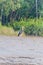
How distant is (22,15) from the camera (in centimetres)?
3009

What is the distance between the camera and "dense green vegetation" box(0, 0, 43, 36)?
2488 centimetres

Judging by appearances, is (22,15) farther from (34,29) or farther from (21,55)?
(21,55)

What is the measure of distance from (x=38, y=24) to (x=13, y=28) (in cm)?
248

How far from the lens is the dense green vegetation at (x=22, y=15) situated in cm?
2488

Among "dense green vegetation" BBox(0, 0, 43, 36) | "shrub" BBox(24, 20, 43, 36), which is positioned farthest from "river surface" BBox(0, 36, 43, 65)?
"dense green vegetation" BBox(0, 0, 43, 36)

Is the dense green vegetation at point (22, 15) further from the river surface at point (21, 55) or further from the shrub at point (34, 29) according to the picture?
the river surface at point (21, 55)

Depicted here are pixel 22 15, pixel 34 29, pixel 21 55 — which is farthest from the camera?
pixel 22 15

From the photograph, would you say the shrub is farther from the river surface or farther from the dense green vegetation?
the river surface

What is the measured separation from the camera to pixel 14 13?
30.5 meters

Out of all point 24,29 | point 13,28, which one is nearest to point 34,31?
point 24,29

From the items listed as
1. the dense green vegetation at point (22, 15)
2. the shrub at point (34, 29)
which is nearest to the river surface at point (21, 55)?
the shrub at point (34, 29)

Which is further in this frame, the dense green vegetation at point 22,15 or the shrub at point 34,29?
the dense green vegetation at point 22,15

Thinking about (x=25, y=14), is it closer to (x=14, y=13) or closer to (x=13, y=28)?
(x=14, y=13)

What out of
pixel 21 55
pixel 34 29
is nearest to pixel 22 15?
pixel 34 29
